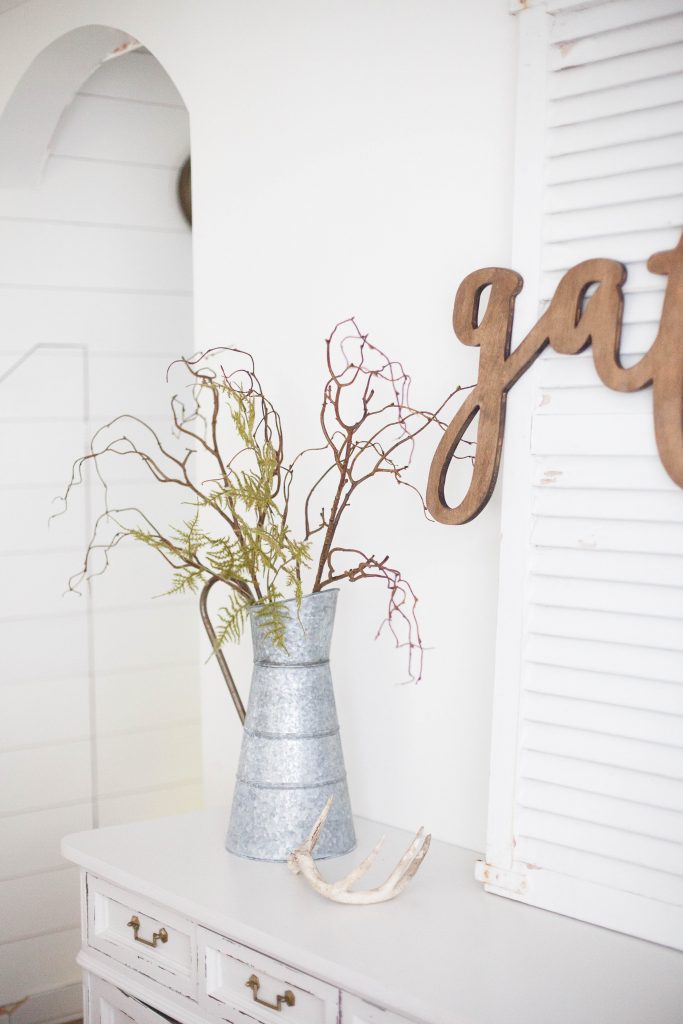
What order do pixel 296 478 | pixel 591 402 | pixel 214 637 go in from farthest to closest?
pixel 296 478 → pixel 214 637 → pixel 591 402

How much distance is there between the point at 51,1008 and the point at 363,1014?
1700mm

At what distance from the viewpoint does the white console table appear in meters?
1.30

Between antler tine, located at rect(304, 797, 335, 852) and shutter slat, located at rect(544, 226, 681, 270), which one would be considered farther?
antler tine, located at rect(304, 797, 335, 852)

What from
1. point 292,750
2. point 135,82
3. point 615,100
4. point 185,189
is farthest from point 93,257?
point 615,100

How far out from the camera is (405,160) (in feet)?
5.91

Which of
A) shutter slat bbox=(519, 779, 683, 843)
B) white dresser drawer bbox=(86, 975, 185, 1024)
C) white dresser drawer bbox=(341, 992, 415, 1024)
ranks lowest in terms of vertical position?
white dresser drawer bbox=(86, 975, 185, 1024)

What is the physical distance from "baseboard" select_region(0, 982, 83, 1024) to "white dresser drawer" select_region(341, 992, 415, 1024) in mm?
1631

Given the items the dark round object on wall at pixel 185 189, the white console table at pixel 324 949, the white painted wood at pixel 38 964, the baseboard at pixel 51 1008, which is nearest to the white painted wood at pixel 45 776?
the white painted wood at pixel 38 964

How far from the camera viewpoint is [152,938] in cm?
170

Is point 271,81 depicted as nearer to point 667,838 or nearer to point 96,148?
point 96,148

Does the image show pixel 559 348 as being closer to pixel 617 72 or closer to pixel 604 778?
pixel 617 72

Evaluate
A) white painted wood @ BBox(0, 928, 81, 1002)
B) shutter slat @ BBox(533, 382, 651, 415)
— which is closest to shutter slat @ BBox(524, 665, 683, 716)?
shutter slat @ BBox(533, 382, 651, 415)

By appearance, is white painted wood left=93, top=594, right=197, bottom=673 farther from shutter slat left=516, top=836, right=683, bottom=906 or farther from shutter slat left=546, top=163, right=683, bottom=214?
shutter slat left=546, top=163, right=683, bottom=214

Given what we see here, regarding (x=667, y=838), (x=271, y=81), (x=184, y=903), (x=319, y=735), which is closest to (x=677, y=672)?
(x=667, y=838)
